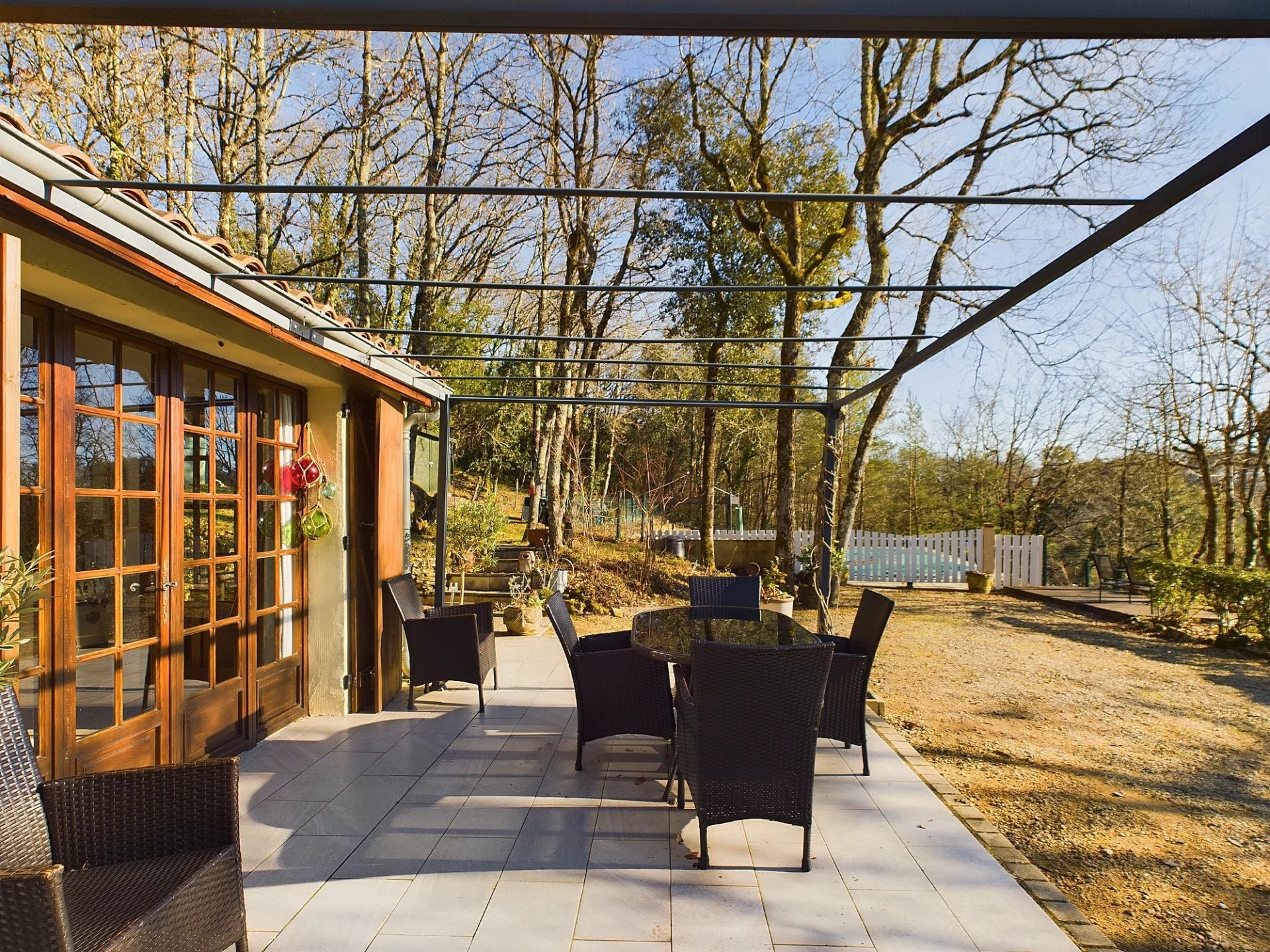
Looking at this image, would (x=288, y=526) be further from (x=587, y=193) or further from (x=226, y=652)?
(x=587, y=193)

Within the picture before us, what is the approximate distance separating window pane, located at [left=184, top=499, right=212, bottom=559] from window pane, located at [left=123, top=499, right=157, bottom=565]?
0.91ft

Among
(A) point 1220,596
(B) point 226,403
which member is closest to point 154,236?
(B) point 226,403

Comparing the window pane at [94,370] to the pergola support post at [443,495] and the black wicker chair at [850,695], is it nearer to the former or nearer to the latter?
the pergola support post at [443,495]

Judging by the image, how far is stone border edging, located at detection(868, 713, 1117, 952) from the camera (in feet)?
7.55

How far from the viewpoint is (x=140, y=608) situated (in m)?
3.11

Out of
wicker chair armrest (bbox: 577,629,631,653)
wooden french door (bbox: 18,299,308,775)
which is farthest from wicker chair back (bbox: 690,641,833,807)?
wooden french door (bbox: 18,299,308,775)

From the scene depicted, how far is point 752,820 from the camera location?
3.12m

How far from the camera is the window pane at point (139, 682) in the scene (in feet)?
9.84

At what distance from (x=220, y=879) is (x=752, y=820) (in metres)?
2.06

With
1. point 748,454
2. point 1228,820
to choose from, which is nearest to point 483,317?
point 748,454

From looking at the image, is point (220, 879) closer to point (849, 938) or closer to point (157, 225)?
point (849, 938)

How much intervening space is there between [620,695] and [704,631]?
57 centimetres

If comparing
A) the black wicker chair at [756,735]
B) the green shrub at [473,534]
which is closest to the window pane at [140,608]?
the black wicker chair at [756,735]

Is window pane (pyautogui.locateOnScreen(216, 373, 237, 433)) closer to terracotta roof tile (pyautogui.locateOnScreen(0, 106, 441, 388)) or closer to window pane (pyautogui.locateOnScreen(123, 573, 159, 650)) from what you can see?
terracotta roof tile (pyautogui.locateOnScreen(0, 106, 441, 388))
